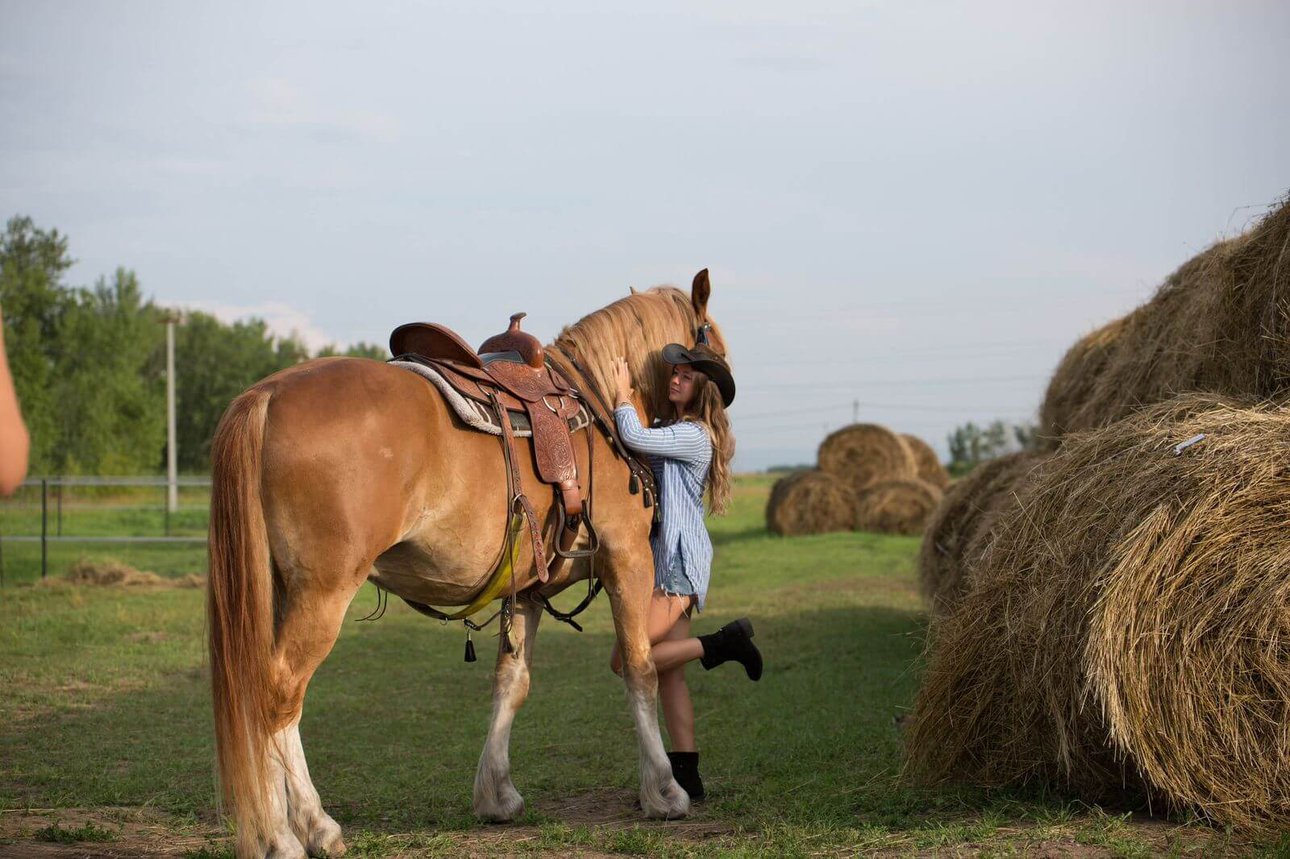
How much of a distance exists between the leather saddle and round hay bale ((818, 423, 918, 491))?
1603 centimetres

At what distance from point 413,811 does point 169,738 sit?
2.03 metres

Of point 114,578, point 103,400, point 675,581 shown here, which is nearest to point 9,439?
point 675,581

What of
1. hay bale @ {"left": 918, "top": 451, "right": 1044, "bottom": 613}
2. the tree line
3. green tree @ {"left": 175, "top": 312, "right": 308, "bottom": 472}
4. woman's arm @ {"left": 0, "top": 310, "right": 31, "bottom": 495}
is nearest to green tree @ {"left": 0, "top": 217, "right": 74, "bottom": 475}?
the tree line

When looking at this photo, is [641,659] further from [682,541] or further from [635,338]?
[635,338]

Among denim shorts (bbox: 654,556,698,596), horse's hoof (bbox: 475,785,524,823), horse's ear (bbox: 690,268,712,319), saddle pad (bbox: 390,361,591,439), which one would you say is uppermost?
horse's ear (bbox: 690,268,712,319)

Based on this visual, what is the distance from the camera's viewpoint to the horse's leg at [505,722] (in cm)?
425

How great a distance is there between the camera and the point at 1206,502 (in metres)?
3.76

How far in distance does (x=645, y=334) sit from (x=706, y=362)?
335 mm

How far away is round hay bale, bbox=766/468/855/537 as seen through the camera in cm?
1891

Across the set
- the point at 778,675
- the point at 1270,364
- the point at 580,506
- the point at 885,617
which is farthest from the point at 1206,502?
the point at 885,617

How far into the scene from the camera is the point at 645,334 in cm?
486

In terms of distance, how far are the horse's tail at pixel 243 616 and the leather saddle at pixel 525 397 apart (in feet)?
2.73

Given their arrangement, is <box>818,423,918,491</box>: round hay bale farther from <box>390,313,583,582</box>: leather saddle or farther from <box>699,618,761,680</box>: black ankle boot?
<box>390,313,583,582</box>: leather saddle

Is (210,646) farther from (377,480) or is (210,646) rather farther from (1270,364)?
(1270,364)
